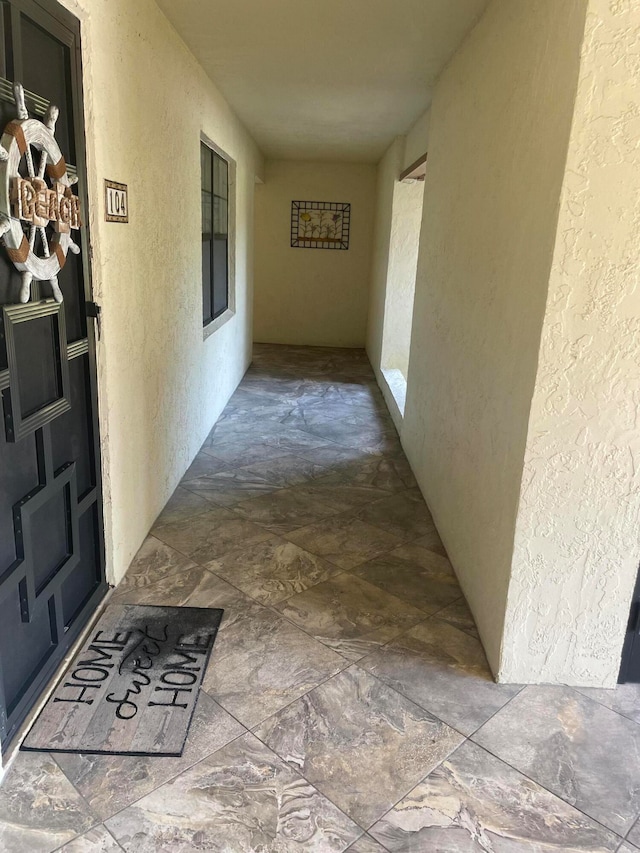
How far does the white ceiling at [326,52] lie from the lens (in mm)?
2678

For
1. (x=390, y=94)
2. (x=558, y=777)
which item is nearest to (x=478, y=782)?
(x=558, y=777)

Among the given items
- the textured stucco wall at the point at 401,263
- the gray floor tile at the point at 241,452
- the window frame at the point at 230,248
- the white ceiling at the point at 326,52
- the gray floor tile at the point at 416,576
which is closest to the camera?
the gray floor tile at the point at 416,576

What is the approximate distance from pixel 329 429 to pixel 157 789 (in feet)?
11.2

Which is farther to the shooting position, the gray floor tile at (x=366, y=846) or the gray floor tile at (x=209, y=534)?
the gray floor tile at (x=209, y=534)

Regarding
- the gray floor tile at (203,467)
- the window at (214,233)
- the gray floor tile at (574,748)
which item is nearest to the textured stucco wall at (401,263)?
the window at (214,233)

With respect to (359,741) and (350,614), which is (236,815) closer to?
(359,741)

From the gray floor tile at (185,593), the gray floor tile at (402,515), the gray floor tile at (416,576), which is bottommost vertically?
the gray floor tile at (185,593)

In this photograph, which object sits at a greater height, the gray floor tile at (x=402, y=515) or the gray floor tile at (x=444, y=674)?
the gray floor tile at (x=402, y=515)

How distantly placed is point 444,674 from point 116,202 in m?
2.13

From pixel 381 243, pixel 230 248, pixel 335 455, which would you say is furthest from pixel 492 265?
pixel 381 243

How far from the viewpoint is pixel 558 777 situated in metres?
1.69

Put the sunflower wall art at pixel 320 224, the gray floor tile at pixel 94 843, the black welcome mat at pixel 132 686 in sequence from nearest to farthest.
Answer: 1. the gray floor tile at pixel 94 843
2. the black welcome mat at pixel 132 686
3. the sunflower wall art at pixel 320 224

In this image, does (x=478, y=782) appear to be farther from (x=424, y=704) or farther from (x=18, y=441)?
(x=18, y=441)

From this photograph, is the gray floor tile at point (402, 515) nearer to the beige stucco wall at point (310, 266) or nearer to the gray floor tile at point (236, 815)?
the gray floor tile at point (236, 815)
